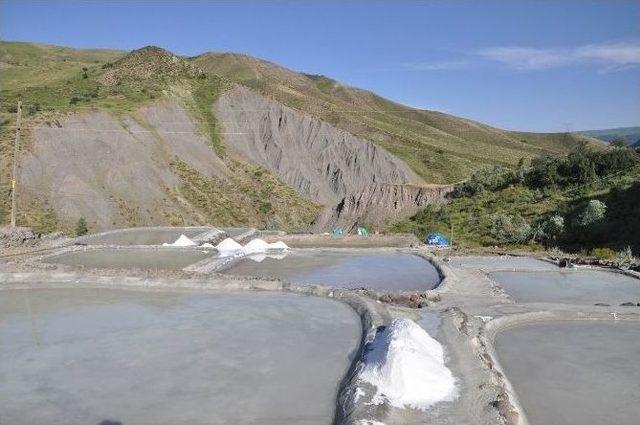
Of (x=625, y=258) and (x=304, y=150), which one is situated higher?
(x=304, y=150)

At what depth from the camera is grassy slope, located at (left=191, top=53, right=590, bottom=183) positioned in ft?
184

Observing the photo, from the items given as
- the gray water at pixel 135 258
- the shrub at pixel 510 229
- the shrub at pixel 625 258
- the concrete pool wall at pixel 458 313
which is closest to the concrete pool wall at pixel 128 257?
the gray water at pixel 135 258

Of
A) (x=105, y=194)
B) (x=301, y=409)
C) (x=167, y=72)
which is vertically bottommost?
(x=301, y=409)

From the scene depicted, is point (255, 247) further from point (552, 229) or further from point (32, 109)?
point (32, 109)

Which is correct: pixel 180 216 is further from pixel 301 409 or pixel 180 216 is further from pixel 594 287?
pixel 301 409

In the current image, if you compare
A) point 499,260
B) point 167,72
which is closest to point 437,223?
point 499,260

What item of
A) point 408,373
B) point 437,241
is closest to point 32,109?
point 437,241

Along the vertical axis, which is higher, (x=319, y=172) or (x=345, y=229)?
(x=319, y=172)

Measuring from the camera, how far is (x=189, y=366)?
6.72 m

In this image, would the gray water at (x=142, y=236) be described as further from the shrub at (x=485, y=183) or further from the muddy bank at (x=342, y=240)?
the shrub at (x=485, y=183)

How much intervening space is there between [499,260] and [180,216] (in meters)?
17.9

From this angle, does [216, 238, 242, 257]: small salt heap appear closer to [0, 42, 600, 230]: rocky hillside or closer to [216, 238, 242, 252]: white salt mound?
[216, 238, 242, 252]: white salt mound

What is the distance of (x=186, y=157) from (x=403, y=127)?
152 ft

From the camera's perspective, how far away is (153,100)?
37.6 metres
